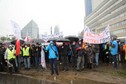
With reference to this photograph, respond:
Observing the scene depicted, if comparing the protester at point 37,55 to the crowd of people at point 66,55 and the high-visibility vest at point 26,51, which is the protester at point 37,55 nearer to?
the crowd of people at point 66,55

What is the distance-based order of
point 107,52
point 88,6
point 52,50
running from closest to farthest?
1. point 52,50
2. point 107,52
3. point 88,6

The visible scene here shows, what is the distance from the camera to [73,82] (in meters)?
9.46

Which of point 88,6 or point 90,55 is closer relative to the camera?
point 90,55

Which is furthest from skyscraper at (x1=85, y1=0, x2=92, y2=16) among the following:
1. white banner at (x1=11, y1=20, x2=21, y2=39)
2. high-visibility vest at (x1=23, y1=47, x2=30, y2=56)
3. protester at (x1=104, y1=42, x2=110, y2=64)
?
white banner at (x1=11, y1=20, x2=21, y2=39)

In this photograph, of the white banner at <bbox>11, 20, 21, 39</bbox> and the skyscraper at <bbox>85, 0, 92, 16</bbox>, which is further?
the skyscraper at <bbox>85, 0, 92, 16</bbox>

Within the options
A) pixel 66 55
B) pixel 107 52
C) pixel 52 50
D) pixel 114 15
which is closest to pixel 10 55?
pixel 66 55

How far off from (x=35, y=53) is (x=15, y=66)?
1.49 metres

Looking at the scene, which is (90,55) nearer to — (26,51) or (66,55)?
(66,55)

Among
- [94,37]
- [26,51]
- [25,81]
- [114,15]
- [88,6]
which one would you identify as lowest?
[25,81]

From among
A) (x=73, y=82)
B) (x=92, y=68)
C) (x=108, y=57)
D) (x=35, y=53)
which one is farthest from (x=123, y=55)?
(x=73, y=82)

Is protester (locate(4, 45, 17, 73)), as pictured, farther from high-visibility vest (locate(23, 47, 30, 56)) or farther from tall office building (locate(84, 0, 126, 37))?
tall office building (locate(84, 0, 126, 37))

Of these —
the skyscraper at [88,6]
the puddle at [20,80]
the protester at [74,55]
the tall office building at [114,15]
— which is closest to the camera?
the puddle at [20,80]

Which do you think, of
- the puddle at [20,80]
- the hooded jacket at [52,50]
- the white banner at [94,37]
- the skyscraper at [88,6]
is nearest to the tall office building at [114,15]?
the skyscraper at [88,6]

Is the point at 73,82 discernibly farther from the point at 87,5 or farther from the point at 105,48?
the point at 87,5
